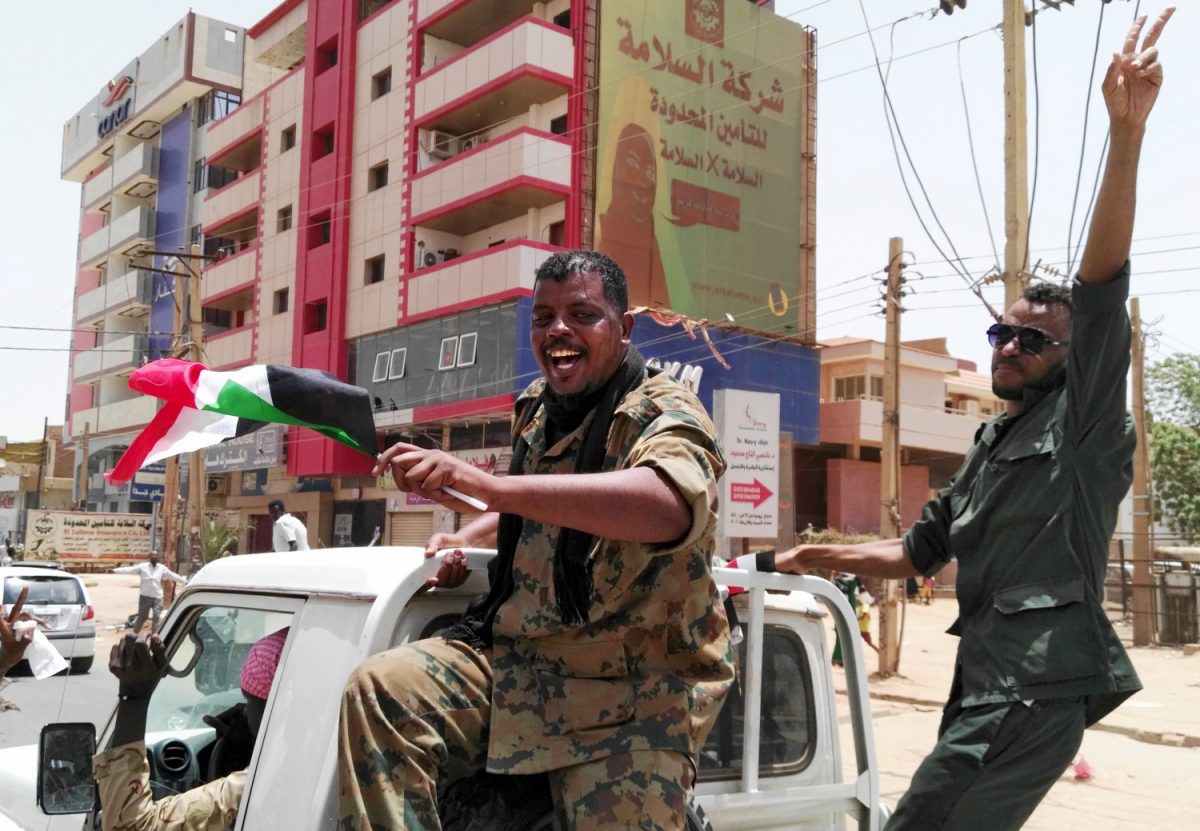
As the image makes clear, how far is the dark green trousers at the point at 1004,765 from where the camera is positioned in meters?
2.49

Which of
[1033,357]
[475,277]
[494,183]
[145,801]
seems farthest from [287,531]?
[494,183]

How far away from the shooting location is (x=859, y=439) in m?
35.9

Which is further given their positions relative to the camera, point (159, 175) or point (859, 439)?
point (159, 175)

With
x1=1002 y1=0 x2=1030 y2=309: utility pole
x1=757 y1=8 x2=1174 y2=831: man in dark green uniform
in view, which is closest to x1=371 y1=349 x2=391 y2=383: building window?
x1=1002 y1=0 x2=1030 y2=309: utility pole

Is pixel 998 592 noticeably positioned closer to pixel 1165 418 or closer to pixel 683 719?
pixel 683 719

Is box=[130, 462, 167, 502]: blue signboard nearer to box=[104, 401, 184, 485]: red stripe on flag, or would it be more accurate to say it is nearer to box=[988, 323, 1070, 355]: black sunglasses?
box=[104, 401, 184, 485]: red stripe on flag

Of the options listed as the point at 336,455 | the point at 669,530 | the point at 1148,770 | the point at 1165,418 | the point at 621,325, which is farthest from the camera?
the point at 1165,418

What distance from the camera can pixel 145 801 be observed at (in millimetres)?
2400

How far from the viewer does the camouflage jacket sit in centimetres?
198

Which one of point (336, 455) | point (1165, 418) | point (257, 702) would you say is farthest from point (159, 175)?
point (257, 702)

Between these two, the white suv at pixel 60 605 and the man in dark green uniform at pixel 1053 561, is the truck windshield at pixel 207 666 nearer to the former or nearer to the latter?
the man in dark green uniform at pixel 1053 561

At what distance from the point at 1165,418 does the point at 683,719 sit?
48.7m

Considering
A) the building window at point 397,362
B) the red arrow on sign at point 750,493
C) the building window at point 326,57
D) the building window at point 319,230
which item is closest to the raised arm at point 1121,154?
the red arrow on sign at point 750,493

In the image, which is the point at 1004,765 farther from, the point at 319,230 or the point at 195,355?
the point at 319,230
